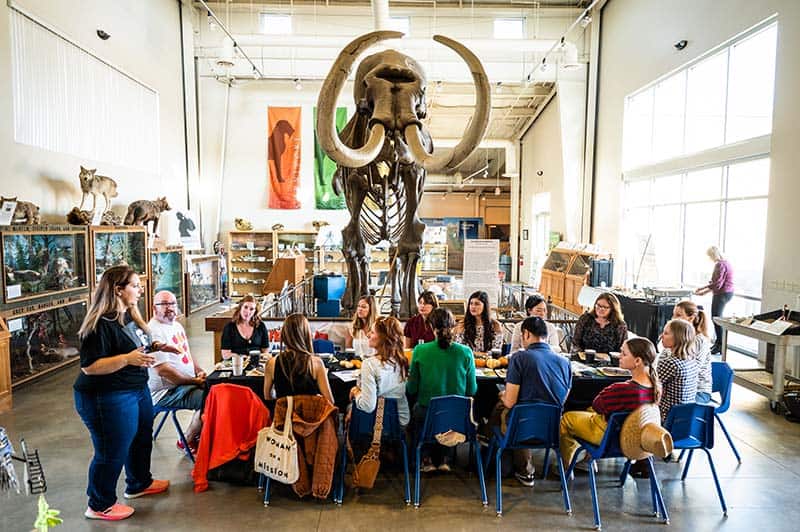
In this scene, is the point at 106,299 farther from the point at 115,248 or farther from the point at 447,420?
the point at 115,248

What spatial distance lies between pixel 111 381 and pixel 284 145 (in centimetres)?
1161

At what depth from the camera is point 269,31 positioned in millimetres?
13539

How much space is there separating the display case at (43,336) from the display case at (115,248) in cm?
61

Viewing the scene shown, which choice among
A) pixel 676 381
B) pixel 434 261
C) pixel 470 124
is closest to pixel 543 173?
pixel 434 261

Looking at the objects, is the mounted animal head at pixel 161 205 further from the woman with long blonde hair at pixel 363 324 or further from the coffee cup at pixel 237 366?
the coffee cup at pixel 237 366

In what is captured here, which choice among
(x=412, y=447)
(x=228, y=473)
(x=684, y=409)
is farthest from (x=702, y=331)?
(x=228, y=473)

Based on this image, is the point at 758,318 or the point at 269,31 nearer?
the point at 758,318

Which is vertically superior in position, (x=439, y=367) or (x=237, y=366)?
(x=439, y=367)

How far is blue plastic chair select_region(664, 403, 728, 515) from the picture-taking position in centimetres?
341

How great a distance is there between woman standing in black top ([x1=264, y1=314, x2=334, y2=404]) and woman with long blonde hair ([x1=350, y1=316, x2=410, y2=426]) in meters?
0.26

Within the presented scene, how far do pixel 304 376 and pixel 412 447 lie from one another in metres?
1.26

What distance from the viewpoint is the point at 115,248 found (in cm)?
846

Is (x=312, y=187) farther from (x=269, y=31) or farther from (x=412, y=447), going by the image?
(x=412, y=447)

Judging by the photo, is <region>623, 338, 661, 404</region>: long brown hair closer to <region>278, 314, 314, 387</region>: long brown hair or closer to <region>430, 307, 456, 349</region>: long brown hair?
<region>430, 307, 456, 349</region>: long brown hair
